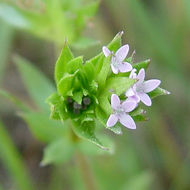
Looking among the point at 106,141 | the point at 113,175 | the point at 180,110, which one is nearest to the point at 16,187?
the point at 113,175

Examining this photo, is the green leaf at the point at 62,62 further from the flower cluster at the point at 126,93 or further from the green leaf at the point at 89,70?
the flower cluster at the point at 126,93

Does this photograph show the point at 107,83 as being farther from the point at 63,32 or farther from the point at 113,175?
the point at 113,175

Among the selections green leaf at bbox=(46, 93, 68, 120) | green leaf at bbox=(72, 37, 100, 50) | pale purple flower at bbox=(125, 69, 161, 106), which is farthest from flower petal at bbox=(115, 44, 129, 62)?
green leaf at bbox=(72, 37, 100, 50)

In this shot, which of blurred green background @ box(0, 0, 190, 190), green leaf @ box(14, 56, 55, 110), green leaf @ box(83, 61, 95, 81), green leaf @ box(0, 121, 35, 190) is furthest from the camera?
blurred green background @ box(0, 0, 190, 190)

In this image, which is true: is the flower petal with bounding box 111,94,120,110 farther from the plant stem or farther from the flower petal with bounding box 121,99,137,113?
the plant stem

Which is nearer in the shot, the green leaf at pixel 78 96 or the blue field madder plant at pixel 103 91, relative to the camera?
the blue field madder plant at pixel 103 91

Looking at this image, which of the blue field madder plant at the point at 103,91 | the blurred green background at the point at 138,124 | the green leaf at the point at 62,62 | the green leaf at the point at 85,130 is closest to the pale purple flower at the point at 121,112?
the blue field madder plant at the point at 103,91

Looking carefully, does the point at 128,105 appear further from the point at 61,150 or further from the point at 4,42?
the point at 4,42
